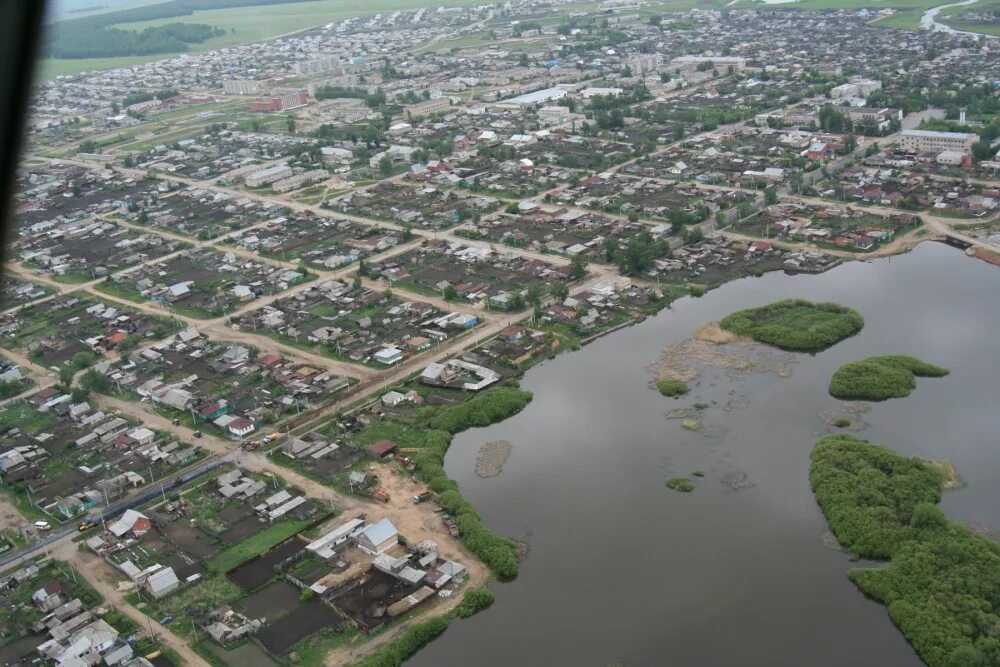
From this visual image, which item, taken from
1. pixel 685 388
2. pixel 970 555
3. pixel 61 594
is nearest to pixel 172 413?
pixel 61 594

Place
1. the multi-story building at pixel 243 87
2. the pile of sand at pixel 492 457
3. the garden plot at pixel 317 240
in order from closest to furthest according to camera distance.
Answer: the pile of sand at pixel 492 457
the garden plot at pixel 317 240
the multi-story building at pixel 243 87

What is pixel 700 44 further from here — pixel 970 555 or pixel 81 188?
pixel 970 555

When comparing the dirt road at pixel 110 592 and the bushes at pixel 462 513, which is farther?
the bushes at pixel 462 513

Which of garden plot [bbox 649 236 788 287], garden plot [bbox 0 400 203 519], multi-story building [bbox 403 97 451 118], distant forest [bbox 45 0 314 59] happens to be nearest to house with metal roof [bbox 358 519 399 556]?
garden plot [bbox 0 400 203 519]

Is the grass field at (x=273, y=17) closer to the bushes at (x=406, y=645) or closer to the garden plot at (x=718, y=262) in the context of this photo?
the garden plot at (x=718, y=262)

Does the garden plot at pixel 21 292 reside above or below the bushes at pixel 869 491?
below

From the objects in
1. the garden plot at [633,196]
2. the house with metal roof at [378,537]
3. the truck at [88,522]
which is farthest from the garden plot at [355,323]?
the garden plot at [633,196]

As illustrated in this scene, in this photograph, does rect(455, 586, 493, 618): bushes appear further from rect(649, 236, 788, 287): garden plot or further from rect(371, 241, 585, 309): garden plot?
rect(649, 236, 788, 287): garden plot
